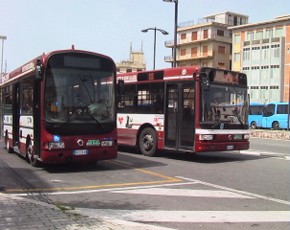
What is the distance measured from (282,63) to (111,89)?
6162cm

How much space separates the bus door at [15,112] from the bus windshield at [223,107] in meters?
5.78

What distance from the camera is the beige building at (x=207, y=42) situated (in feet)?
292

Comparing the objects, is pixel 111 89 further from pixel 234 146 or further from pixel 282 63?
pixel 282 63

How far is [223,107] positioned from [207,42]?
3046 inches

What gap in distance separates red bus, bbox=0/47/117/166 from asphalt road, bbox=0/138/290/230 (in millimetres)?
606

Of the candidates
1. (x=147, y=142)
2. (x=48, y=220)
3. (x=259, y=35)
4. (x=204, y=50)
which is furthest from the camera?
(x=204, y=50)

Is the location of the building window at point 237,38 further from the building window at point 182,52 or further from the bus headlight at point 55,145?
the bus headlight at point 55,145

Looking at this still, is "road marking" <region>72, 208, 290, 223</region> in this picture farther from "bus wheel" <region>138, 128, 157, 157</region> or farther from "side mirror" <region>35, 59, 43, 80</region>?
"bus wheel" <region>138, 128, 157, 157</region>

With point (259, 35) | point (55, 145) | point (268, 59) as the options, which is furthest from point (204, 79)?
point (259, 35)

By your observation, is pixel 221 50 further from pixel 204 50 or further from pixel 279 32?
pixel 279 32

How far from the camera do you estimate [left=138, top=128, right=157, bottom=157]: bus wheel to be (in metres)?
15.2

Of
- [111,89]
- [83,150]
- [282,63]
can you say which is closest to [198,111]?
[111,89]

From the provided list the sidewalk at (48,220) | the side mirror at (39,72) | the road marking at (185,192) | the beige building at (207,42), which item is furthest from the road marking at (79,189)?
the beige building at (207,42)

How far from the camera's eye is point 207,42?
8931cm
